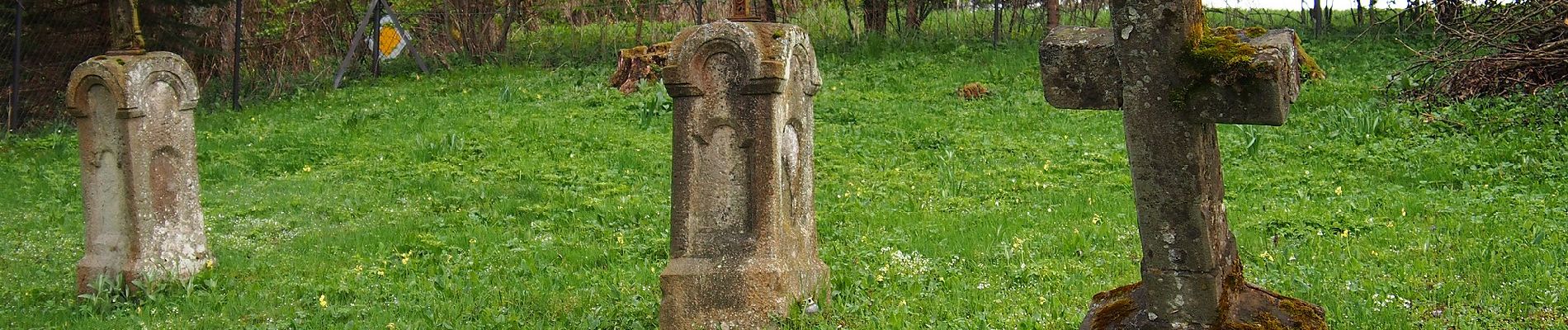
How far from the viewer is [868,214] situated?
27.5ft

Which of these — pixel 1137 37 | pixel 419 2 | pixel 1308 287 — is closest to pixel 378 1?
pixel 419 2

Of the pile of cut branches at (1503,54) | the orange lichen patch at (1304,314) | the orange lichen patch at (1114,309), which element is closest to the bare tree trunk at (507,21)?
the pile of cut branches at (1503,54)

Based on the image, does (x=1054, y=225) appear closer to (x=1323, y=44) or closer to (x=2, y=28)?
(x=1323, y=44)

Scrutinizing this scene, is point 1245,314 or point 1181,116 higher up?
point 1181,116

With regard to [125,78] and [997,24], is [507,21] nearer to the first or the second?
[997,24]

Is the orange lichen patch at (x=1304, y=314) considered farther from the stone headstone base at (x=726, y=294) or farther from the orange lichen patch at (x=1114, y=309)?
the stone headstone base at (x=726, y=294)

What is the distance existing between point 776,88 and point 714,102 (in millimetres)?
271

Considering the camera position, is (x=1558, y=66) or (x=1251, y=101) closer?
(x=1251, y=101)

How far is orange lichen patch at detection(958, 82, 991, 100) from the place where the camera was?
13227 mm

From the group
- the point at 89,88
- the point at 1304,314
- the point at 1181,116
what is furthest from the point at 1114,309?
the point at 89,88

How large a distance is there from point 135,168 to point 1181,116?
6139 mm

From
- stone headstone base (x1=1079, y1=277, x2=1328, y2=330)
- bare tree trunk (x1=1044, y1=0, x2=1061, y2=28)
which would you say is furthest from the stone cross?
bare tree trunk (x1=1044, y1=0, x2=1061, y2=28)

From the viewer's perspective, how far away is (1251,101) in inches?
140

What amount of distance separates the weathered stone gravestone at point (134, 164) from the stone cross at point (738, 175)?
11.4 ft
